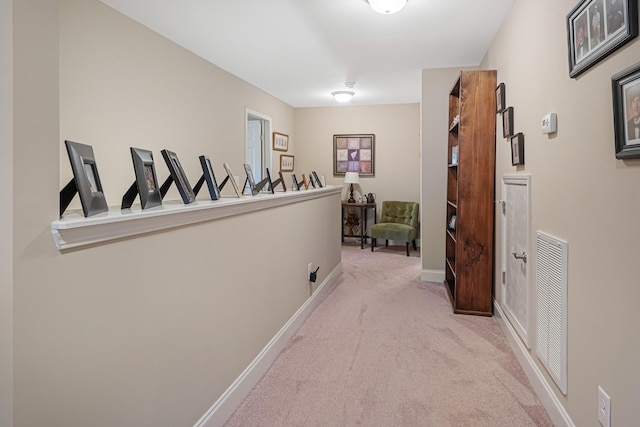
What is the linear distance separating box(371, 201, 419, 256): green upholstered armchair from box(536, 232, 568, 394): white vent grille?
3.99m

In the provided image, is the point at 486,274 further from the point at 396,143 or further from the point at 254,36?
the point at 396,143

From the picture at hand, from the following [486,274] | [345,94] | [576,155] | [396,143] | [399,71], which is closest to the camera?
[576,155]

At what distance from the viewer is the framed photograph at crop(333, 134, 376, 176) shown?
273 inches

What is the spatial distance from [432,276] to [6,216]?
428 centimetres

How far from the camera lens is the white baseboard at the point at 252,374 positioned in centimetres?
184

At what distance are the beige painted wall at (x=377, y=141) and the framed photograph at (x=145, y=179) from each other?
563cm

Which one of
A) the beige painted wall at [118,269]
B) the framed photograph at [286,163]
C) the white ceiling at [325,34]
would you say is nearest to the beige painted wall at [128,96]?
the beige painted wall at [118,269]

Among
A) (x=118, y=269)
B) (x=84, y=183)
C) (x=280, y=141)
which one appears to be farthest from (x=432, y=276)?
(x=84, y=183)

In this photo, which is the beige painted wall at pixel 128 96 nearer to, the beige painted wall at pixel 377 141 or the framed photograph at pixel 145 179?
the framed photograph at pixel 145 179

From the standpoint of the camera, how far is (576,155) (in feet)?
5.38

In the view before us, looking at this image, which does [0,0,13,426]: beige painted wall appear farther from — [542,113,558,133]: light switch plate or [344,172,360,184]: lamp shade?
[344,172,360,184]: lamp shade

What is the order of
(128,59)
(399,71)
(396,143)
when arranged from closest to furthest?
(128,59) < (399,71) < (396,143)

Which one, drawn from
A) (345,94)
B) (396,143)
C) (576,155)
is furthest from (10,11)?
(396,143)

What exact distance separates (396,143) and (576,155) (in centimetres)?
524
